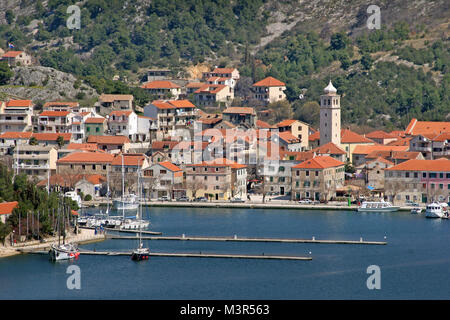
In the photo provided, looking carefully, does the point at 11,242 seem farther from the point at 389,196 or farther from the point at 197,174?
the point at 389,196

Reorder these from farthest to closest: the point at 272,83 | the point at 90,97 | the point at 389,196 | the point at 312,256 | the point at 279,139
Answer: the point at 272,83 → the point at 90,97 → the point at 279,139 → the point at 389,196 → the point at 312,256

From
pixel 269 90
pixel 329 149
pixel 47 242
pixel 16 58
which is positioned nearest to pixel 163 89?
pixel 269 90

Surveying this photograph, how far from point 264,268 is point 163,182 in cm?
2385

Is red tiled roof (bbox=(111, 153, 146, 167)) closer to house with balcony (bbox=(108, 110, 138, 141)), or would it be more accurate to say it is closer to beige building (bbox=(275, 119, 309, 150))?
house with balcony (bbox=(108, 110, 138, 141))

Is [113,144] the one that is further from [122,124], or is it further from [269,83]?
[269,83]

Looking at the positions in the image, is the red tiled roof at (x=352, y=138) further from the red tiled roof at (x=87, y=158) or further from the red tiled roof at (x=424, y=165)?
the red tiled roof at (x=87, y=158)

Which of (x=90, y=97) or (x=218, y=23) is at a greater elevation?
(x=218, y=23)

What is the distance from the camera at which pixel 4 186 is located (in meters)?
64.8

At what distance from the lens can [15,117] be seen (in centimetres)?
9144

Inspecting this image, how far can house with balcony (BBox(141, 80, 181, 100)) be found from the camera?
107 metres

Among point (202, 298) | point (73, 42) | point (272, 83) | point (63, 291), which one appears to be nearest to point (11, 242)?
point (63, 291)

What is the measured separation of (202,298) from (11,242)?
13.9m

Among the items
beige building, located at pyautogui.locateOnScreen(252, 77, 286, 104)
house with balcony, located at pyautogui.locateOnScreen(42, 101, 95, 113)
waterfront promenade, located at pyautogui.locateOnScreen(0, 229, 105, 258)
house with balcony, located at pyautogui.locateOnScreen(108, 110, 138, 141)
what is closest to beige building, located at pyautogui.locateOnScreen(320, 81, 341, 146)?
house with balcony, located at pyautogui.locateOnScreen(108, 110, 138, 141)

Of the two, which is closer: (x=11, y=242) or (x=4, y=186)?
(x=11, y=242)
